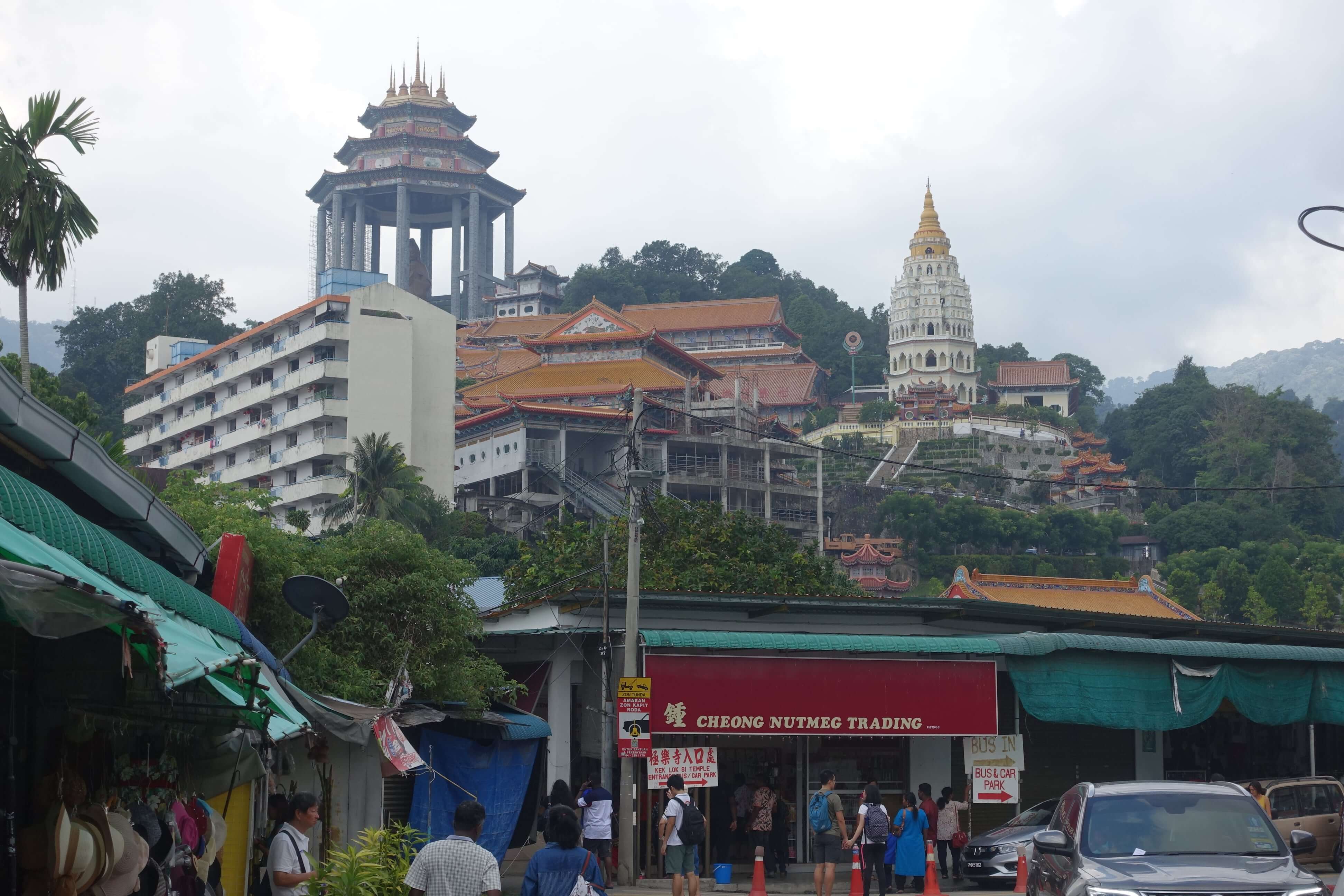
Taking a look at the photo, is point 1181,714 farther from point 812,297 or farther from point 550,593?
Answer: point 812,297

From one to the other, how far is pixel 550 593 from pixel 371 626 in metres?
3.93

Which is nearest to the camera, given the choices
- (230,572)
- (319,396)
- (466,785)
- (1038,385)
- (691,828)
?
(230,572)

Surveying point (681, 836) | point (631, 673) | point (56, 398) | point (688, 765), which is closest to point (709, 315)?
point (56, 398)

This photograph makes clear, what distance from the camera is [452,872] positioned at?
8.26 m

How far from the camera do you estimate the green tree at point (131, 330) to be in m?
101

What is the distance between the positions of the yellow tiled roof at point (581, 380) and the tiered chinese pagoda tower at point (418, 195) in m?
51.6

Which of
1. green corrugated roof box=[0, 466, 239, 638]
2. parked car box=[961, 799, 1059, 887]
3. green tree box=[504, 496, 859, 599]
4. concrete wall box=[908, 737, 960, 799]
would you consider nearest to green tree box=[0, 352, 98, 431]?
green tree box=[504, 496, 859, 599]

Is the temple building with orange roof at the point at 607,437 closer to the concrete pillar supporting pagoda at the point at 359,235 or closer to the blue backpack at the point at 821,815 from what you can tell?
the concrete pillar supporting pagoda at the point at 359,235

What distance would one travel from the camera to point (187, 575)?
1352 centimetres

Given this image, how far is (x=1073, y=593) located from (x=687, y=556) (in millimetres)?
19843

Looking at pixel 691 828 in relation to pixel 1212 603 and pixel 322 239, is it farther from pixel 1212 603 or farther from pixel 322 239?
pixel 322 239

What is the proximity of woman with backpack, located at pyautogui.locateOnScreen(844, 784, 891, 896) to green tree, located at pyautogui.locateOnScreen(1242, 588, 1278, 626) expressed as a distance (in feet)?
237

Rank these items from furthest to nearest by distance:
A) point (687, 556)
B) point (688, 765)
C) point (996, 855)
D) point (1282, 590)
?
point (1282, 590) < point (687, 556) < point (688, 765) < point (996, 855)

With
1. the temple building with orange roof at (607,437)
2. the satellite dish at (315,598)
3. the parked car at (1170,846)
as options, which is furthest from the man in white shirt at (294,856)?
the temple building with orange roof at (607,437)
